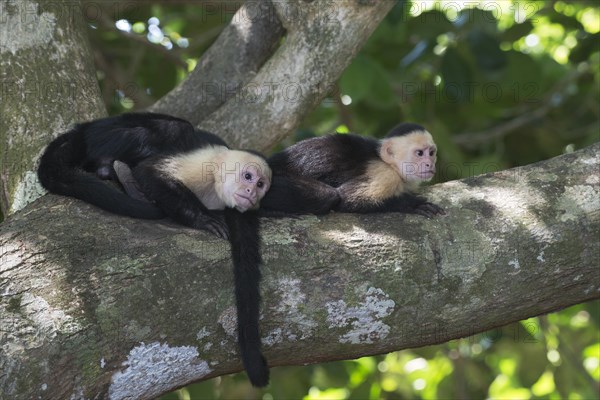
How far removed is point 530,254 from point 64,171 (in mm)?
1658

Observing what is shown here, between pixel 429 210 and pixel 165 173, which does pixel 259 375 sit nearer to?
pixel 429 210

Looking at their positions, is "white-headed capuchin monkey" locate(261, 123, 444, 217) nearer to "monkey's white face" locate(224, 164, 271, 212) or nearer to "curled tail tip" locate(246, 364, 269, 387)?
"monkey's white face" locate(224, 164, 271, 212)

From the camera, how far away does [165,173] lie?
2965mm

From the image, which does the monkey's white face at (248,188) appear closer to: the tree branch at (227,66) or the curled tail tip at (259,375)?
the tree branch at (227,66)

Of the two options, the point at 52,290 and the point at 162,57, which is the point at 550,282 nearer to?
the point at 52,290

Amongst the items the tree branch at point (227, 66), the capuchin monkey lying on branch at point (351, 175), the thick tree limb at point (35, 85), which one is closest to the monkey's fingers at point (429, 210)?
the capuchin monkey lying on branch at point (351, 175)

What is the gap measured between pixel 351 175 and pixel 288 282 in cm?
103

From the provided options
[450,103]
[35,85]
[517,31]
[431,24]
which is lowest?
[450,103]

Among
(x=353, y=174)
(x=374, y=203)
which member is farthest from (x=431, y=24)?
(x=374, y=203)

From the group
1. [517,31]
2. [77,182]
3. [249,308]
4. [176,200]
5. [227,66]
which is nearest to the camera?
[249,308]

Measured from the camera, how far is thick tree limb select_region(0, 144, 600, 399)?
6.91 ft

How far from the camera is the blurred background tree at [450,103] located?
4484mm

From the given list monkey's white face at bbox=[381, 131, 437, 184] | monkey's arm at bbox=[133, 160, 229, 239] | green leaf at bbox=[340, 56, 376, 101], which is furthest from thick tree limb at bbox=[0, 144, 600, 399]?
green leaf at bbox=[340, 56, 376, 101]

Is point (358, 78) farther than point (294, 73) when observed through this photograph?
Yes
